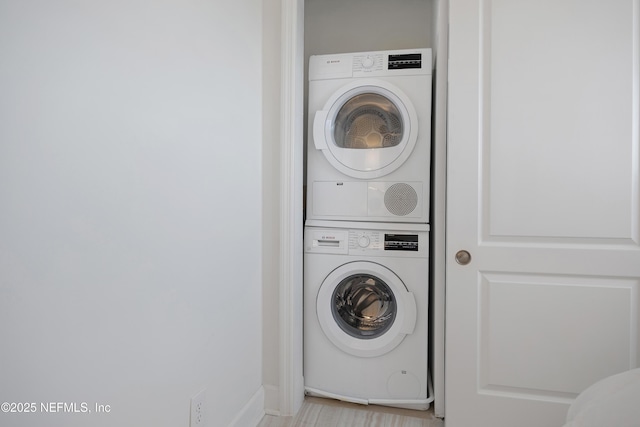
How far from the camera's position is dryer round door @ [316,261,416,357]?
76.0 inches

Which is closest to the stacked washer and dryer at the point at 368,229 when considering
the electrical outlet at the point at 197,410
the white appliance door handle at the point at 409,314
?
the white appliance door handle at the point at 409,314

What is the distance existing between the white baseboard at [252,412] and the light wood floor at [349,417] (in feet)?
0.15

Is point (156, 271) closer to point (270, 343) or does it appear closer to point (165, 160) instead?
point (165, 160)

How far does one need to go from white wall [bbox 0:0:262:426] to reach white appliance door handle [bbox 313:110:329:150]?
47 centimetres

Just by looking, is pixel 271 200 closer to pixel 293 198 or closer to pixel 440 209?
pixel 293 198

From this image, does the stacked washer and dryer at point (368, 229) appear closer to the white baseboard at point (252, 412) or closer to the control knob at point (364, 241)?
the control knob at point (364, 241)

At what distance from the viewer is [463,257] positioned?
1.75 m

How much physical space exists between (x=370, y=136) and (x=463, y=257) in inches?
31.1

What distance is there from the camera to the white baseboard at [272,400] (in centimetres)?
190

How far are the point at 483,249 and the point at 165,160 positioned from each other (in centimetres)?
139

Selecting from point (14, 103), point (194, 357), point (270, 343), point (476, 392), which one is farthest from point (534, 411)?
point (14, 103)

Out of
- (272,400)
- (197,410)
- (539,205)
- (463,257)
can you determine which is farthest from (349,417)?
(539,205)

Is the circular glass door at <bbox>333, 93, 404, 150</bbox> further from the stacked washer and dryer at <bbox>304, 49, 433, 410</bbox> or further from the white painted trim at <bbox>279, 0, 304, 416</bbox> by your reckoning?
the white painted trim at <bbox>279, 0, 304, 416</bbox>

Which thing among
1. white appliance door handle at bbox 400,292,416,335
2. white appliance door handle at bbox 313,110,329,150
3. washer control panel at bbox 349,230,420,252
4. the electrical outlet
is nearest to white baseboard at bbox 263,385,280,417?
the electrical outlet
